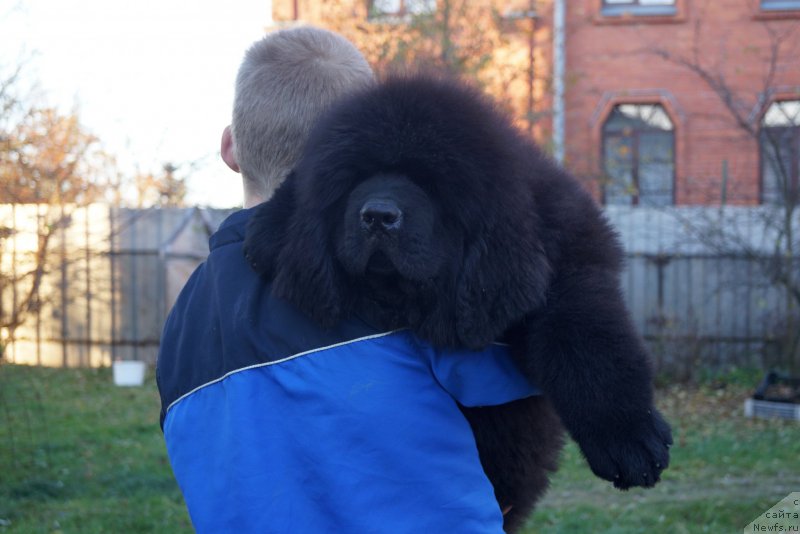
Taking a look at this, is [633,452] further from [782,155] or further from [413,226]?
[782,155]

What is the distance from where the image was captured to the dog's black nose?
1712 mm

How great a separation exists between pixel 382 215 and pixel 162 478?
6092 millimetres

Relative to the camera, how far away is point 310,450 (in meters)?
1.67

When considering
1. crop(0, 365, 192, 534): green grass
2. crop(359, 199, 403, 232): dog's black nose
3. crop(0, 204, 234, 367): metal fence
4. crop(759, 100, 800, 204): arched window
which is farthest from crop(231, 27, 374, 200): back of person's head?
crop(0, 204, 234, 367): metal fence

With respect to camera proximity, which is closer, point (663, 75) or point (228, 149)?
point (228, 149)

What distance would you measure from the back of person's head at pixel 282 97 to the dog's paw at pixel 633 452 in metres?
0.99

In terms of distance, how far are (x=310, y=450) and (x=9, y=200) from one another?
252 inches

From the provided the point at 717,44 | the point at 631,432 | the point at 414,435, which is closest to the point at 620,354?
the point at 631,432

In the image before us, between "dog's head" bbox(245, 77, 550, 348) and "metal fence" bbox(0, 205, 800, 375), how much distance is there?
27.6 feet

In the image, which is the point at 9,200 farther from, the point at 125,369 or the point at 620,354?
the point at 620,354

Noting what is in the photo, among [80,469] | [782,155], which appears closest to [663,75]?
[782,155]

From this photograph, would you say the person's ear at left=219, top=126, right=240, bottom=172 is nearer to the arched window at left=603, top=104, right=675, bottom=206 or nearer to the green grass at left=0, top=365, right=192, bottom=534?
the green grass at left=0, top=365, right=192, bottom=534

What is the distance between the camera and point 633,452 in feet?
5.43

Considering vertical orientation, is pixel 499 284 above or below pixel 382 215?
below
